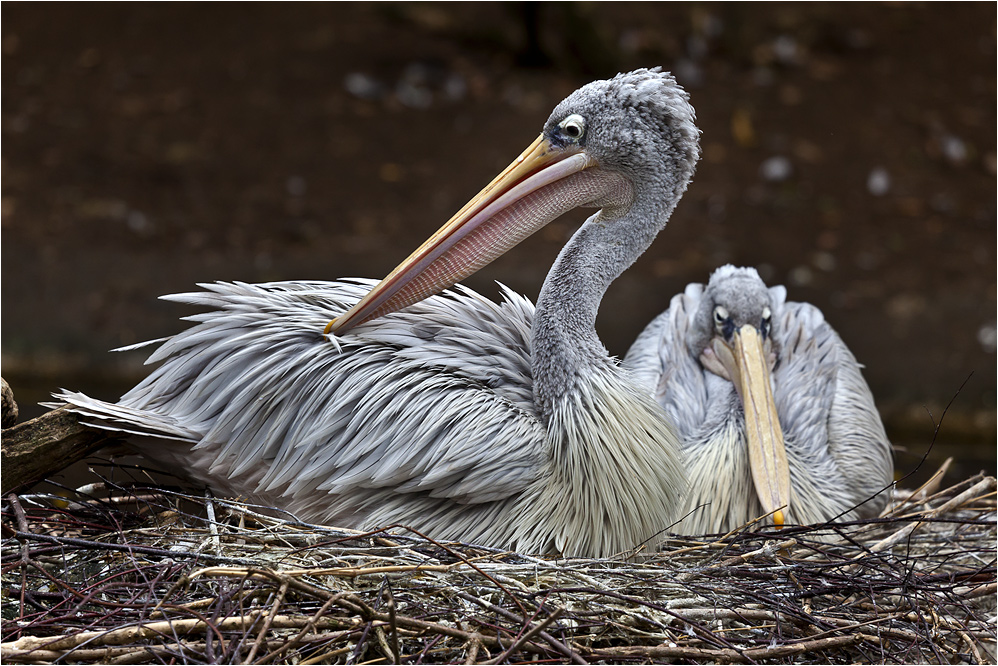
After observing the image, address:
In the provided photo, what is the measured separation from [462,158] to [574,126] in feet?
12.4

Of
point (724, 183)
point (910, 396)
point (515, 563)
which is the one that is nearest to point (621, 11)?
point (724, 183)

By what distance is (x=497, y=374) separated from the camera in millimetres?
2684

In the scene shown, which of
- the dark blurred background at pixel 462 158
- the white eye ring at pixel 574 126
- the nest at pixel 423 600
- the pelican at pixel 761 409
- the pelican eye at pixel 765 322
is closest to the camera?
the nest at pixel 423 600

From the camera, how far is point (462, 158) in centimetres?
629

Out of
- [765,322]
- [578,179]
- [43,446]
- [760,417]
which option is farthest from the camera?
[765,322]

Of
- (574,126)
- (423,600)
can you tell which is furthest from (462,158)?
(423,600)

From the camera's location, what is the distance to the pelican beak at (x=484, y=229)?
2.62 metres

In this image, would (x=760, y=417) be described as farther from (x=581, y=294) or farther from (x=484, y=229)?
(x=484, y=229)

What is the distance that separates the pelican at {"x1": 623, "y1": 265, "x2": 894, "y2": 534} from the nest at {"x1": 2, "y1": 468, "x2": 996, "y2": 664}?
0.38 metres

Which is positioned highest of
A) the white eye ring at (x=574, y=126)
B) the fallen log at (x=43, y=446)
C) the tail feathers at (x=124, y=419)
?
the white eye ring at (x=574, y=126)

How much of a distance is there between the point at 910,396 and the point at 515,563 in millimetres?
3639

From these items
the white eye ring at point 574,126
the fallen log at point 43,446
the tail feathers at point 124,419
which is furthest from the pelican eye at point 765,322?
the fallen log at point 43,446

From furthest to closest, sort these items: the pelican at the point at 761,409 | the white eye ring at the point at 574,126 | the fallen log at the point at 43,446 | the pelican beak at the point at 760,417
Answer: the pelican at the point at 761,409
the pelican beak at the point at 760,417
the white eye ring at the point at 574,126
the fallen log at the point at 43,446

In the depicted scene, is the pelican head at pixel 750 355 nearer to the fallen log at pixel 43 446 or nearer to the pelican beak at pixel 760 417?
the pelican beak at pixel 760 417
